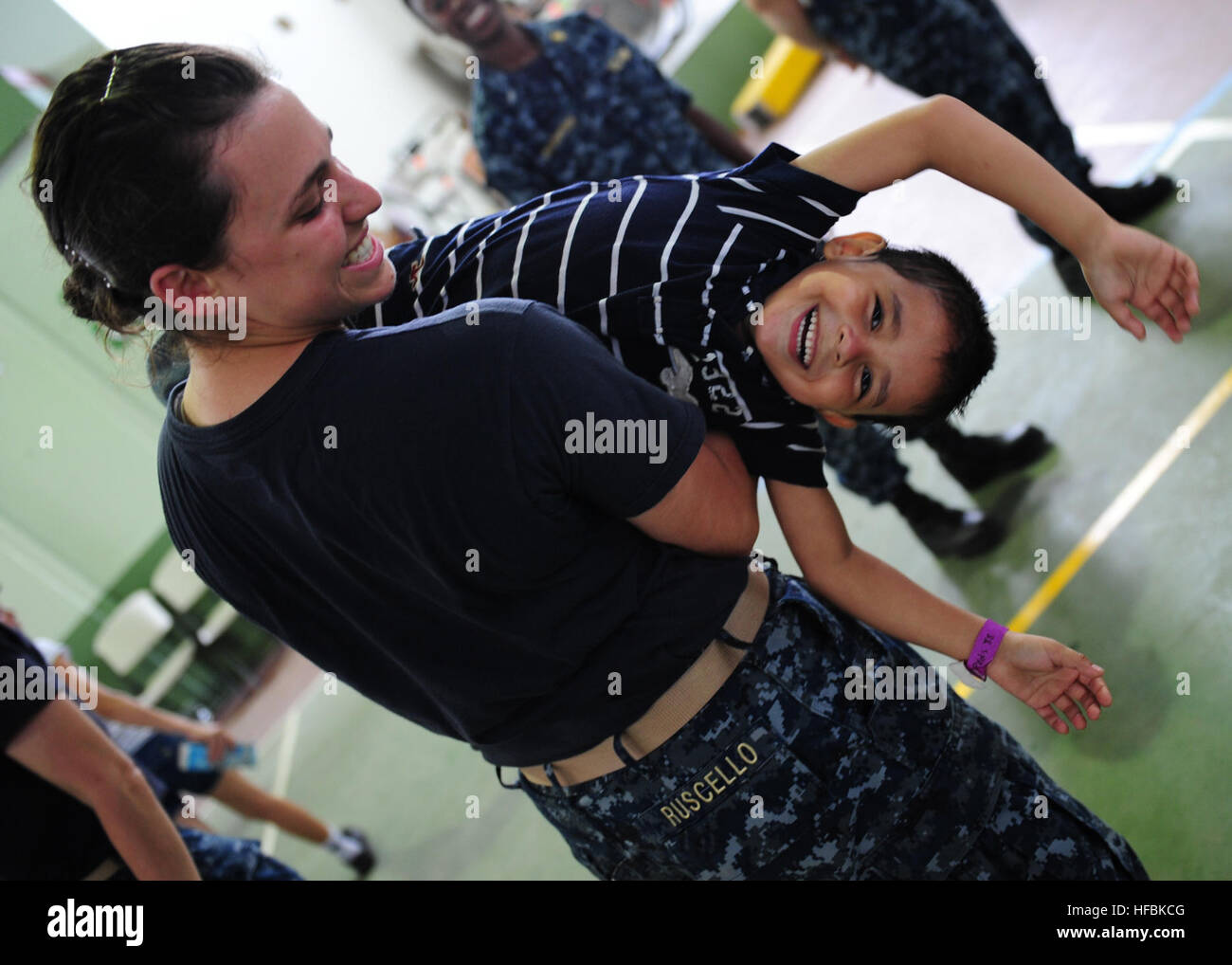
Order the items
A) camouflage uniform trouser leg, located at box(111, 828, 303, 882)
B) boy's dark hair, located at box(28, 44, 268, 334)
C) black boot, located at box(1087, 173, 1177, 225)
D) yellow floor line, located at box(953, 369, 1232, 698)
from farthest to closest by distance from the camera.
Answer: black boot, located at box(1087, 173, 1177, 225)
yellow floor line, located at box(953, 369, 1232, 698)
camouflage uniform trouser leg, located at box(111, 828, 303, 882)
boy's dark hair, located at box(28, 44, 268, 334)

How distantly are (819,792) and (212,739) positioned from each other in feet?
8.92

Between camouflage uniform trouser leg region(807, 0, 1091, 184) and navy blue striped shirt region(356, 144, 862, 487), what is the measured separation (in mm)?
1726

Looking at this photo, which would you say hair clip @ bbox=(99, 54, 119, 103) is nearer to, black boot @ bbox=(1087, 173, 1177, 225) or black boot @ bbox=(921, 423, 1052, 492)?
black boot @ bbox=(921, 423, 1052, 492)

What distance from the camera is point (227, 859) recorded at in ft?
8.37

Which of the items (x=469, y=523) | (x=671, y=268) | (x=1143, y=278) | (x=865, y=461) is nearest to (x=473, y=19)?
(x=865, y=461)

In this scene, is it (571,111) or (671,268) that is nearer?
(671,268)

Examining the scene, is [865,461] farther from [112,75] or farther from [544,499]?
[112,75]

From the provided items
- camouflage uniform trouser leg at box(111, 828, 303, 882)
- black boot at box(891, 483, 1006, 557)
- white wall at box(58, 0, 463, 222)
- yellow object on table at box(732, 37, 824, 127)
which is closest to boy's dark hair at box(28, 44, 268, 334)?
camouflage uniform trouser leg at box(111, 828, 303, 882)

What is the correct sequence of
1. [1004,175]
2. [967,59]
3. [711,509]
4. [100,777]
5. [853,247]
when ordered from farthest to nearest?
[967,59], [100,777], [853,247], [1004,175], [711,509]

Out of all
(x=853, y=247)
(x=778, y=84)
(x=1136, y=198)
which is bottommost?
(x=853, y=247)

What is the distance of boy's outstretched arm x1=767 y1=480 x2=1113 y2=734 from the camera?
4.78ft

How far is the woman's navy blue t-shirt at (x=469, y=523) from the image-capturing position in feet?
3.49
